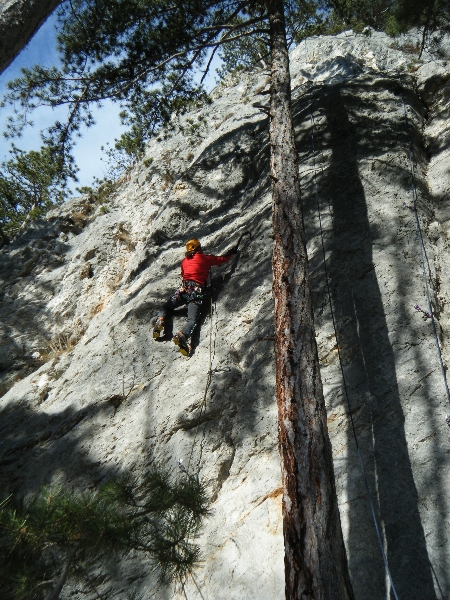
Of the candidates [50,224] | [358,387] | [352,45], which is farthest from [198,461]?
[352,45]

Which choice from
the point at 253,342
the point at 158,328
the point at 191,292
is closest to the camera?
the point at 253,342

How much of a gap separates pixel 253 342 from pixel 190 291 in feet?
4.20

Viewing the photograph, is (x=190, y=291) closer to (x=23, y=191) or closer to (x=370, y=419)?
(x=370, y=419)

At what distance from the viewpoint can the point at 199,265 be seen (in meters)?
6.29

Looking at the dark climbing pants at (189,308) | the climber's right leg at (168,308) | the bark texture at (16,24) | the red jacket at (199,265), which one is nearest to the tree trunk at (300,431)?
the red jacket at (199,265)

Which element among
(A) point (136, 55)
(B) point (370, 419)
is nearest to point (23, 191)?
(A) point (136, 55)

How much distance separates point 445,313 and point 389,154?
285cm

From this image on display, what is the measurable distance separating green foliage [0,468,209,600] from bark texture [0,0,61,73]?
3533 mm

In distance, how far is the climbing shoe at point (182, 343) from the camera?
5531 mm

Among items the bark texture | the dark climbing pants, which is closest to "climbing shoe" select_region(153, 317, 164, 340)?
the dark climbing pants

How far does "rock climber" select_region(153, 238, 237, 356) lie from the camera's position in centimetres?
572

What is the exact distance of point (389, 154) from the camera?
21.2ft

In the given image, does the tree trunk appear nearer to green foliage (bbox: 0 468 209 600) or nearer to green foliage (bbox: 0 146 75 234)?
green foliage (bbox: 0 468 209 600)

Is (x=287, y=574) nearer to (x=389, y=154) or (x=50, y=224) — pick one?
(x=389, y=154)
